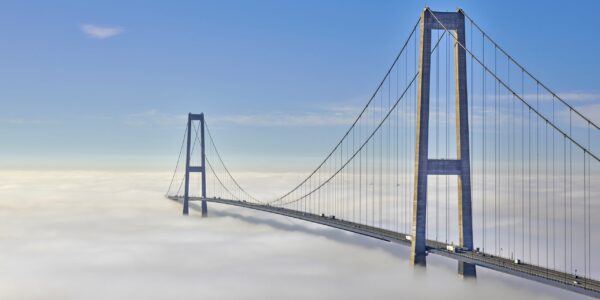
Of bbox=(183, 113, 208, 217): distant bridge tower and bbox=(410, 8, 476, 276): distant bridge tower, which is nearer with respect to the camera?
bbox=(410, 8, 476, 276): distant bridge tower

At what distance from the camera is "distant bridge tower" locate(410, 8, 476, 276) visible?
2115 inches

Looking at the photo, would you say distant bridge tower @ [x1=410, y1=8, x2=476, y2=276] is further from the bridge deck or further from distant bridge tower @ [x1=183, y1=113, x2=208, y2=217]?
distant bridge tower @ [x1=183, y1=113, x2=208, y2=217]

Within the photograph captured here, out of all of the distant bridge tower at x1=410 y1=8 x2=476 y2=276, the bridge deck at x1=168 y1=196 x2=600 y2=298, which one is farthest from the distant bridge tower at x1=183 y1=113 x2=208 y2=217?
the distant bridge tower at x1=410 y1=8 x2=476 y2=276

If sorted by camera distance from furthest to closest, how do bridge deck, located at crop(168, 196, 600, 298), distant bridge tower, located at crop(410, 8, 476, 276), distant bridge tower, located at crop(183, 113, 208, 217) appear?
distant bridge tower, located at crop(183, 113, 208, 217), distant bridge tower, located at crop(410, 8, 476, 276), bridge deck, located at crop(168, 196, 600, 298)

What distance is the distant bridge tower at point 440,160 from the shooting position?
176 feet

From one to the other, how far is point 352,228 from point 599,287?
107 ft

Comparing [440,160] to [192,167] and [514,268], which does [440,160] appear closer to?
[514,268]

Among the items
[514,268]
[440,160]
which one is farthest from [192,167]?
[514,268]

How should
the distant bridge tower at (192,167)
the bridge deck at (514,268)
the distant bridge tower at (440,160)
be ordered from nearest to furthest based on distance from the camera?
the bridge deck at (514,268) < the distant bridge tower at (440,160) < the distant bridge tower at (192,167)

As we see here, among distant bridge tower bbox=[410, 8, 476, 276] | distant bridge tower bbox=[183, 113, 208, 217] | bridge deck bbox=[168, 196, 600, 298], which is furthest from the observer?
distant bridge tower bbox=[183, 113, 208, 217]

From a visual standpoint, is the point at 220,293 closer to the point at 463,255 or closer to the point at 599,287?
the point at 463,255

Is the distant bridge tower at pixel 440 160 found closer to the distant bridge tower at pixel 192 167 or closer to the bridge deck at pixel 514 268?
the bridge deck at pixel 514 268

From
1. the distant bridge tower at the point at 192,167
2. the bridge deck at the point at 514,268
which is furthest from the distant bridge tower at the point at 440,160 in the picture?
the distant bridge tower at the point at 192,167

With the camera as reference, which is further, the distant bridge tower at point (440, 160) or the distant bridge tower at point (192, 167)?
the distant bridge tower at point (192, 167)
